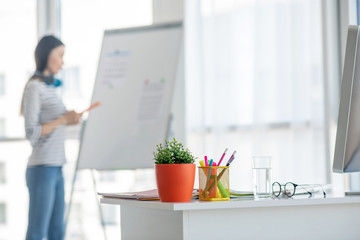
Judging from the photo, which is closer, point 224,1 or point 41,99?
point 41,99

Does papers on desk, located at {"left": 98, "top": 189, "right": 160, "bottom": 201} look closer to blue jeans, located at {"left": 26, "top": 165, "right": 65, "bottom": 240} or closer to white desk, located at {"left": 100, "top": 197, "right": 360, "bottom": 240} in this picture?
white desk, located at {"left": 100, "top": 197, "right": 360, "bottom": 240}

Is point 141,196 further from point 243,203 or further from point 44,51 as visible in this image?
point 44,51

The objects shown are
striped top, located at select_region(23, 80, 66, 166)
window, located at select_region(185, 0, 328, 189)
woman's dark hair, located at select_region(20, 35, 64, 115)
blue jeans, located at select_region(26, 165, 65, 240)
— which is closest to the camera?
blue jeans, located at select_region(26, 165, 65, 240)

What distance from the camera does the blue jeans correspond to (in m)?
2.84

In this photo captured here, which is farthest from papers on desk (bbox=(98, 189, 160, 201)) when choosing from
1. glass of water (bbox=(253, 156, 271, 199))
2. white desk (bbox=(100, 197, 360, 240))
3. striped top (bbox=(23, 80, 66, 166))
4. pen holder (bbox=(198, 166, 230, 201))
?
striped top (bbox=(23, 80, 66, 166))

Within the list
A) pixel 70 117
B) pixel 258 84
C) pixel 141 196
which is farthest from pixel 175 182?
pixel 258 84

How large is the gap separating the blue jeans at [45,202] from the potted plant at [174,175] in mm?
1643

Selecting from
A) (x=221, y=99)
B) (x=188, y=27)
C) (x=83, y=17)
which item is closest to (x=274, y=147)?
(x=221, y=99)

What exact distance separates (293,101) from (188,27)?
0.88 m

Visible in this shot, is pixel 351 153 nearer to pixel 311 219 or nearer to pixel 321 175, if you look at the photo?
pixel 311 219

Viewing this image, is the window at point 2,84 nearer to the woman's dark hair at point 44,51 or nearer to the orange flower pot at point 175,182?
the woman's dark hair at point 44,51

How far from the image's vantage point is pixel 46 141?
9.99 ft

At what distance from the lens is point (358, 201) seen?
4.57 ft

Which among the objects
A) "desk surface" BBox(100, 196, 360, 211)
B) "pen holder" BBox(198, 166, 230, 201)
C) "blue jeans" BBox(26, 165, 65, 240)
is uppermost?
"pen holder" BBox(198, 166, 230, 201)
